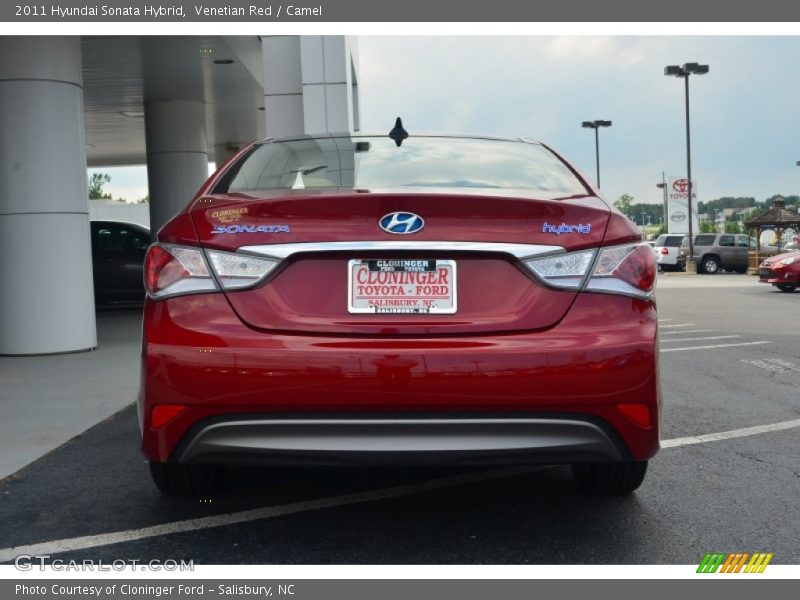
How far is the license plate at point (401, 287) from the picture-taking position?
3.15 metres

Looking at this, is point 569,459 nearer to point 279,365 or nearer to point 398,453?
point 398,453

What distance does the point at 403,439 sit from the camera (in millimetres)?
3119

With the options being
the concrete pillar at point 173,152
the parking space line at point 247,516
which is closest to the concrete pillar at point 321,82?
the concrete pillar at point 173,152

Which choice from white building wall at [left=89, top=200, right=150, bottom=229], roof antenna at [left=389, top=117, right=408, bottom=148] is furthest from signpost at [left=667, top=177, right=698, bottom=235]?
roof antenna at [left=389, top=117, right=408, bottom=148]

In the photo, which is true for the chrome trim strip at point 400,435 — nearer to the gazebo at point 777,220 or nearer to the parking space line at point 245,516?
the parking space line at point 245,516

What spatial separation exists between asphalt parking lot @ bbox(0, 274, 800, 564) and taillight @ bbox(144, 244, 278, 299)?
93cm

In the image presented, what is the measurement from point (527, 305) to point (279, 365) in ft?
2.68

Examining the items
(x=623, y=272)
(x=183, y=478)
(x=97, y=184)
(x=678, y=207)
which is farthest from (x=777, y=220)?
(x=97, y=184)

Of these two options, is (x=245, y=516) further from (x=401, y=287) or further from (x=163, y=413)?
(x=401, y=287)

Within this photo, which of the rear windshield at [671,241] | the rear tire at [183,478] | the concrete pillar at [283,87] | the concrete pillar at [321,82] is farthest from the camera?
the rear windshield at [671,241]

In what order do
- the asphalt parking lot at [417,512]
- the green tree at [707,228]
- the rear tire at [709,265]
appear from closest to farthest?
the asphalt parking lot at [417,512] < the rear tire at [709,265] < the green tree at [707,228]

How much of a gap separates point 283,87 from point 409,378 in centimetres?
1290

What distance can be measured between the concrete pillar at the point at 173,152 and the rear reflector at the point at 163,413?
17490 mm
